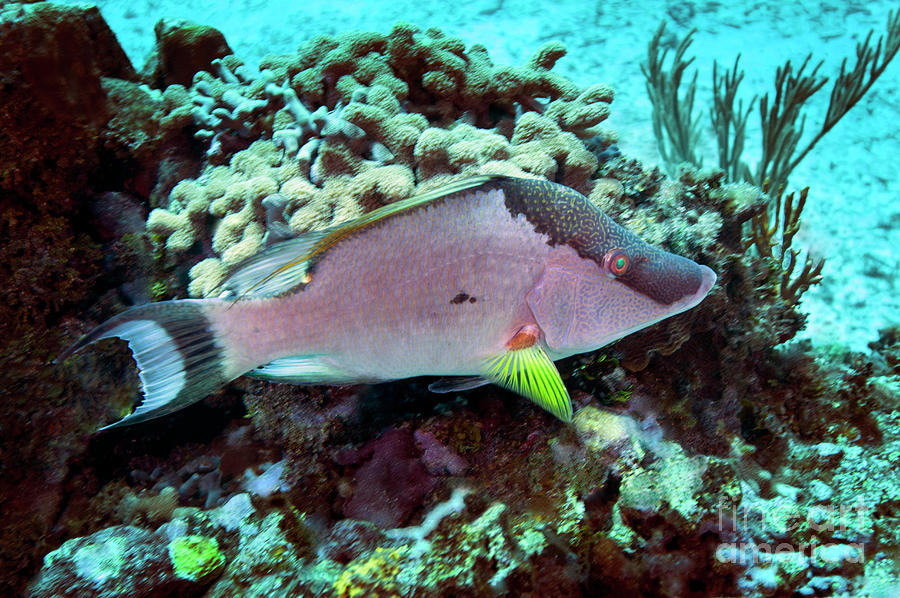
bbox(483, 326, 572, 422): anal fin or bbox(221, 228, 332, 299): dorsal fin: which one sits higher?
bbox(221, 228, 332, 299): dorsal fin

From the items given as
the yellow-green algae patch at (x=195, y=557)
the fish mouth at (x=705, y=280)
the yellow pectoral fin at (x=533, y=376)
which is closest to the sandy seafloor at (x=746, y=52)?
the fish mouth at (x=705, y=280)

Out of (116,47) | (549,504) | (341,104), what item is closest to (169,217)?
(341,104)

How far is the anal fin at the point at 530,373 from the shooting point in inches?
62.7

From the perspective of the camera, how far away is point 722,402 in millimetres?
2512

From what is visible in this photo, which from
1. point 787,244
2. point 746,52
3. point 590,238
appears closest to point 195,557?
point 590,238

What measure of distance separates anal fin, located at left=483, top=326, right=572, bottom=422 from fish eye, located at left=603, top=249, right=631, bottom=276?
1.16ft

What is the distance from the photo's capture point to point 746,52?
364 inches

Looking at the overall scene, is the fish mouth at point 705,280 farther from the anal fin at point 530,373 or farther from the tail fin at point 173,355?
the tail fin at point 173,355

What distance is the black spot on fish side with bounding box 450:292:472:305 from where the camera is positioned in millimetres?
1597

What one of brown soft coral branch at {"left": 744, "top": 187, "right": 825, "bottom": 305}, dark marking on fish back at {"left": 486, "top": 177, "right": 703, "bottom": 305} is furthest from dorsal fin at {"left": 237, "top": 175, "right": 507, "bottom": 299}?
brown soft coral branch at {"left": 744, "top": 187, "right": 825, "bottom": 305}

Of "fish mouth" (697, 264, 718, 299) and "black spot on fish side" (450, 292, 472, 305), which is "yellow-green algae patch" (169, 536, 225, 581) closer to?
"black spot on fish side" (450, 292, 472, 305)

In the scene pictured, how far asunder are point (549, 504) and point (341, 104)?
283 cm

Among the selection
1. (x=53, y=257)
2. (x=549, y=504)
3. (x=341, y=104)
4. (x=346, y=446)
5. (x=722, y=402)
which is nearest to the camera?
(x=549, y=504)

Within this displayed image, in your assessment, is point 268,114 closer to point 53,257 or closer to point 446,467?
point 53,257
